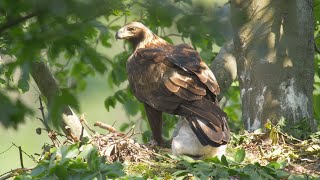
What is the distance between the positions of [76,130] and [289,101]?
1.89m

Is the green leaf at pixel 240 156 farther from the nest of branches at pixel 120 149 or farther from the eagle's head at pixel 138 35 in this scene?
the eagle's head at pixel 138 35

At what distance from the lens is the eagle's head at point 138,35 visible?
7.41 meters

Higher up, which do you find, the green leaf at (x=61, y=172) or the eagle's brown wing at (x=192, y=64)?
the eagle's brown wing at (x=192, y=64)

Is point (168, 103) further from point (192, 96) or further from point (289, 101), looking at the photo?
point (289, 101)

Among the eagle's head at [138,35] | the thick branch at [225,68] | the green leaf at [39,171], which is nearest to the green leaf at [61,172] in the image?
the green leaf at [39,171]

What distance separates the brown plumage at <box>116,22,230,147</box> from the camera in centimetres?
535

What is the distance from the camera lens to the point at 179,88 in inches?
232

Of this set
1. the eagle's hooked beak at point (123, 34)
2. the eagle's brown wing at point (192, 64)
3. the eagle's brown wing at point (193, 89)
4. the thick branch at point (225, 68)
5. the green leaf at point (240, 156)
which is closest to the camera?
the green leaf at point (240, 156)

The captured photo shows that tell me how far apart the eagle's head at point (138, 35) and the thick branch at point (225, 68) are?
0.64 meters

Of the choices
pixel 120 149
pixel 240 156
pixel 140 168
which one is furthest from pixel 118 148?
pixel 240 156

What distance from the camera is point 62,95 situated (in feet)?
6.77

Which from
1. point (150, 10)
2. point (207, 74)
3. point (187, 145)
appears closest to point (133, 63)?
point (207, 74)

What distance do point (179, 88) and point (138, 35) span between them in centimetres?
173

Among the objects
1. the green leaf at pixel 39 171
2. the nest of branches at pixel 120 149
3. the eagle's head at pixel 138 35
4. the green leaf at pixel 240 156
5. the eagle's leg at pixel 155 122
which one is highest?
the eagle's head at pixel 138 35
